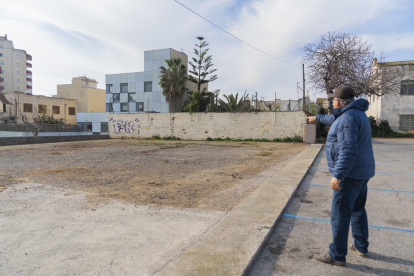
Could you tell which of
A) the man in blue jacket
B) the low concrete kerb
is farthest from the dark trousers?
the low concrete kerb

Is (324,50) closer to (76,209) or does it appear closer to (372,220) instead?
(372,220)

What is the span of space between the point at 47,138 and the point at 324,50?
21704 millimetres

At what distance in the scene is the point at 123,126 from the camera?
25.1m

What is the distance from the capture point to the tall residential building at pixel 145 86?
40.1 metres

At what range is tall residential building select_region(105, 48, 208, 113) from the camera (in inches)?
1578

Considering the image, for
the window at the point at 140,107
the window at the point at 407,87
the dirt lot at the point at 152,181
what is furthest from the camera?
the window at the point at 140,107

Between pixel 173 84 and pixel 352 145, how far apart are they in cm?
3512

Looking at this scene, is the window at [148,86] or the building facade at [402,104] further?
the window at [148,86]

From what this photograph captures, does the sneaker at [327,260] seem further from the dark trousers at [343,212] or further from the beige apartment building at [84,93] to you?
the beige apartment building at [84,93]

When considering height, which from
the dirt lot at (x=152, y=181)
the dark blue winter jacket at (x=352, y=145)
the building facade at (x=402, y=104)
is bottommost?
the dirt lot at (x=152, y=181)

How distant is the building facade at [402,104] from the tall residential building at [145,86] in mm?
25507

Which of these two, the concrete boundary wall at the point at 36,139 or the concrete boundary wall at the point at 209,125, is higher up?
the concrete boundary wall at the point at 209,125

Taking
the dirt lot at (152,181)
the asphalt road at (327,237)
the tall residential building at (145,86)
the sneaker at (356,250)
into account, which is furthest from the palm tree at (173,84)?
the sneaker at (356,250)

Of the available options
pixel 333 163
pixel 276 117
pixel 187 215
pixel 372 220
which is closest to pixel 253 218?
pixel 187 215
